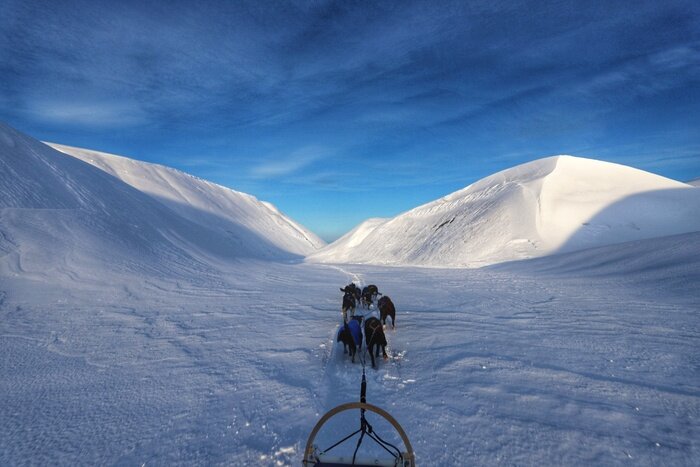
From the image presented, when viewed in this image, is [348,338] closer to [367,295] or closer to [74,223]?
[367,295]

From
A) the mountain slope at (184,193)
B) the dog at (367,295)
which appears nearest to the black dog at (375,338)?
the dog at (367,295)

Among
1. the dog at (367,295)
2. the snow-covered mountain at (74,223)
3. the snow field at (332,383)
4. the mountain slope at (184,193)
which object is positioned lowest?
the snow field at (332,383)

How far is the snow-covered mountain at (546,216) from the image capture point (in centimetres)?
3291

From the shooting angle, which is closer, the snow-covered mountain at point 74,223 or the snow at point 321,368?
the snow at point 321,368

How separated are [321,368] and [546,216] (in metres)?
38.0

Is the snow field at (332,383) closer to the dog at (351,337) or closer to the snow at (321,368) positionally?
the snow at (321,368)

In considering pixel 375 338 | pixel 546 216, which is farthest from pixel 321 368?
pixel 546 216

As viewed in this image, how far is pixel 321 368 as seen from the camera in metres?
6.78

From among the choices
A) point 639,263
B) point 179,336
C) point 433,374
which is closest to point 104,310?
point 179,336

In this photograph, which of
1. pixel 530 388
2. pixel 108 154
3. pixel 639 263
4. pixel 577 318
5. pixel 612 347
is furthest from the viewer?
pixel 108 154

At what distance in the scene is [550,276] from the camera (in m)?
19.5

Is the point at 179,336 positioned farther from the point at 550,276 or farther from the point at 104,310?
the point at 550,276

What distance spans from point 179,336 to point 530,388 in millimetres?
8279

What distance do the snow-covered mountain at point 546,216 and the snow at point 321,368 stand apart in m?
17.1
